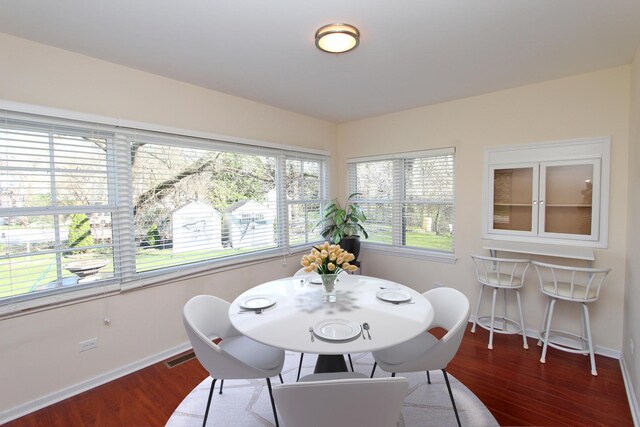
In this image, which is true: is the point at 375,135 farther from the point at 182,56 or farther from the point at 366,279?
the point at 182,56

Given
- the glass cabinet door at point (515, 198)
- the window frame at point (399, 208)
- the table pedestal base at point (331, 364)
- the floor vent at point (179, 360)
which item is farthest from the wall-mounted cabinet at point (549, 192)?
the floor vent at point (179, 360)

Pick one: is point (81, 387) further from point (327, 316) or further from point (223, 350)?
point (327, 316)

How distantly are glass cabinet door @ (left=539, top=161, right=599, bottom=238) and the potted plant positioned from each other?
1.99m

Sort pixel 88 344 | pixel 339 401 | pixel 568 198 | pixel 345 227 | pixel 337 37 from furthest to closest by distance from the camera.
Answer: pixel 345 227
pixel 568 198
pixel 88 344
pixel 337 37
pixel 339 401

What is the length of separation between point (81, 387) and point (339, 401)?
2241mm

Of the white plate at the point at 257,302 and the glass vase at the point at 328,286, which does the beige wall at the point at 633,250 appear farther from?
the white plate at the point at 257,302

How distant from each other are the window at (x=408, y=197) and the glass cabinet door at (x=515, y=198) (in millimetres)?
471

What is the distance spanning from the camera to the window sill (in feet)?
11.9

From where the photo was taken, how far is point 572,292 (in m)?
2.55

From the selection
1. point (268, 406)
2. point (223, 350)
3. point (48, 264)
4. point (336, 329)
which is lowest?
point (268, 406)

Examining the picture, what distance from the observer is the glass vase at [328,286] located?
2025 millimetres

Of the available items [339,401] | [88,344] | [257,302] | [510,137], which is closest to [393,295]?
[257,302]

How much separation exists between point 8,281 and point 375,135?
384cm

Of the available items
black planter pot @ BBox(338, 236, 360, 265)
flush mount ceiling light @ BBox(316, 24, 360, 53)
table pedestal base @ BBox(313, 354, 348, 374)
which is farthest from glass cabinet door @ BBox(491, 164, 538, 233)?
table pedestal base @ BBox(313, 354, 348, 374)
